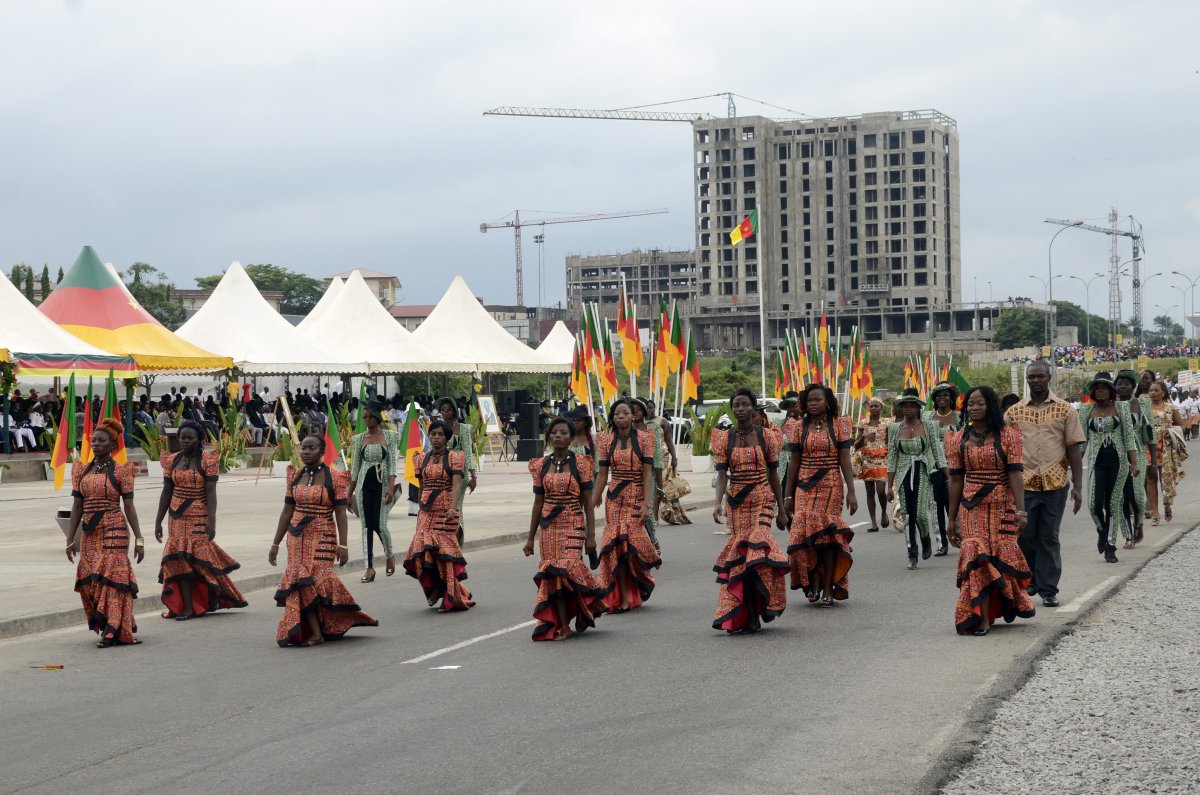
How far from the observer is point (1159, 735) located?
23.0 ft

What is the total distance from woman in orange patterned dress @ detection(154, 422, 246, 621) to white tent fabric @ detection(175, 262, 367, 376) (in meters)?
24.9

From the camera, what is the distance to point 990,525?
9969 millimetres

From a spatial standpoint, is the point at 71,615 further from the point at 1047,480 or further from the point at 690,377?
the point at 690,377

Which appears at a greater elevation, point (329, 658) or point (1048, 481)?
point (1048, 481)

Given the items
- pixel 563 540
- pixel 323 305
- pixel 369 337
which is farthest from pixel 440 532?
pixel 323 305

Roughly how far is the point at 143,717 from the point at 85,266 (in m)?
29.5

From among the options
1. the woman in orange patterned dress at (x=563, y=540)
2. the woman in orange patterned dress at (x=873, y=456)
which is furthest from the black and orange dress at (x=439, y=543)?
the woman in orange patterned dress at (x=873, y=456)

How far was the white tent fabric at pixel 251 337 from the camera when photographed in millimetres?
37344

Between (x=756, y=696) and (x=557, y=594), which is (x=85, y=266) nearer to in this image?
(x=557, y=594)

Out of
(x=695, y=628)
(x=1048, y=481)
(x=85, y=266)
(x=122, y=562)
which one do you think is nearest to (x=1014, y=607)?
(x=1048, y=481)

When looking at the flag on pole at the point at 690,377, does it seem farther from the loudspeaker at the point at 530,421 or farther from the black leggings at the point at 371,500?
the black leggings at the point at 371,500

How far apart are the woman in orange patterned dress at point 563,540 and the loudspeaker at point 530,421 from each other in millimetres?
27328

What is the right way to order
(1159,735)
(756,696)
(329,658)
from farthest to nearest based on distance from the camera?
1. (329,658)
2. (756,696)
3. (1159,735)

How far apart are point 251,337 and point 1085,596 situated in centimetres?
2942
